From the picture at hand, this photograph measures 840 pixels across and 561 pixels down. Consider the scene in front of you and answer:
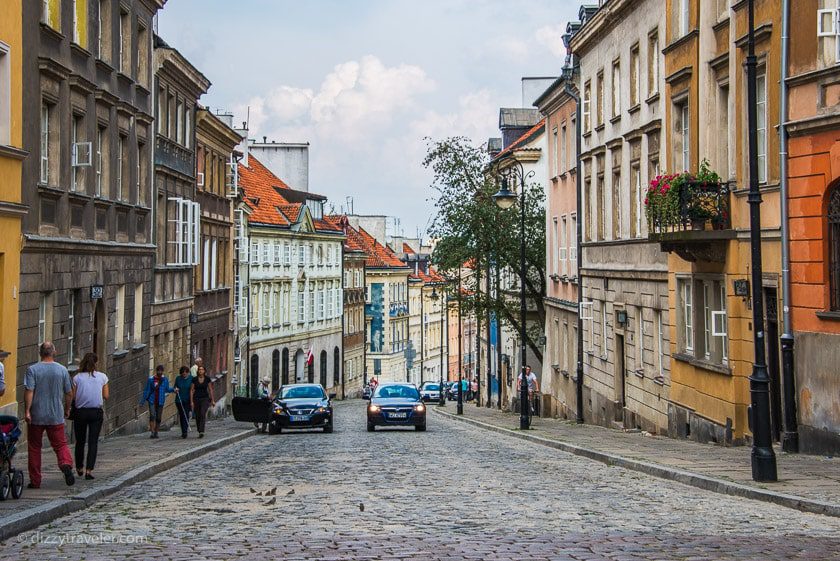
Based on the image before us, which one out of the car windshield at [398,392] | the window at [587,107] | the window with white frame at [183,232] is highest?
the window at [587,107]

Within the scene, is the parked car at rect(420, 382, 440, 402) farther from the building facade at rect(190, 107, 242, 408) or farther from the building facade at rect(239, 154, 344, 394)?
the building facade at rect(190, 107, 242, 408)

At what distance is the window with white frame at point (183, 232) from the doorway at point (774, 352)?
2176cm

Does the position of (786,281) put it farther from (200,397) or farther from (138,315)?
(138,315)

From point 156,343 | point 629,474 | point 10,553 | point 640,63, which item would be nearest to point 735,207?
point 629,474

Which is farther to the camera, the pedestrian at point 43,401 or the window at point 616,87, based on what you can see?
the window at point 616,87

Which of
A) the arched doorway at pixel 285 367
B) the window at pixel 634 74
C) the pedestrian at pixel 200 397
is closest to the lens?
the pedestrian at pixel 200 397

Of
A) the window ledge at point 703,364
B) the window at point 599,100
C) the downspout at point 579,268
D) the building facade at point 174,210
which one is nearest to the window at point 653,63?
the window at point 599,100

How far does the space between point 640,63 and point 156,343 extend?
53.5ft

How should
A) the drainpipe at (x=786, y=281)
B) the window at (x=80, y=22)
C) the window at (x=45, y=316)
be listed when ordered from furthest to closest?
the window at (x=80, y=22)
the window at (x=45, y=316)
the drainpipe at (x=786, y=281)

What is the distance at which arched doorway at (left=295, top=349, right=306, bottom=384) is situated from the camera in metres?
73.7

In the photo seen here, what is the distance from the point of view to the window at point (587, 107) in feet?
125

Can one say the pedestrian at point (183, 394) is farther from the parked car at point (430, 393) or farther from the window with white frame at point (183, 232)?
the parked car at point (430, 393)

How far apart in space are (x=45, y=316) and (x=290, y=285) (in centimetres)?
4842

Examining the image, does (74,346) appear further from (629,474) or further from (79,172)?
(629,474)
